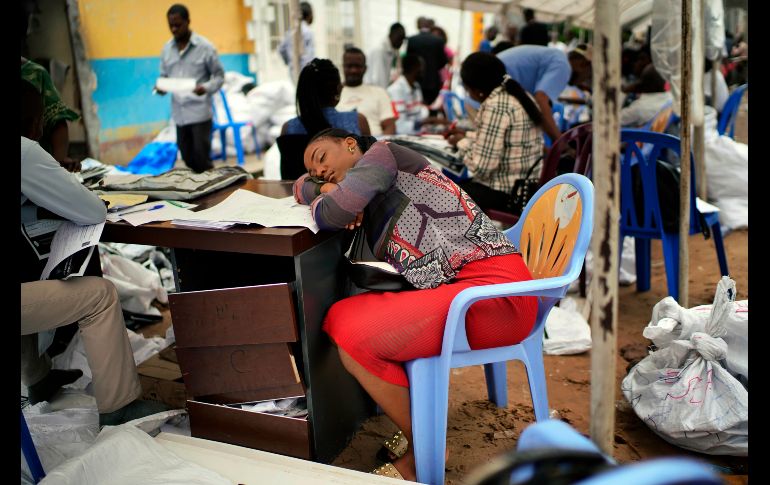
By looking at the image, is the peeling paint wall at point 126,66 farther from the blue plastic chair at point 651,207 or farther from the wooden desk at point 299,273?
the blue plastic chair at point 651,207

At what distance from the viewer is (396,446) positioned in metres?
2.27

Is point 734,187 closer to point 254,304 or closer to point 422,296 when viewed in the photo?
point 422,296

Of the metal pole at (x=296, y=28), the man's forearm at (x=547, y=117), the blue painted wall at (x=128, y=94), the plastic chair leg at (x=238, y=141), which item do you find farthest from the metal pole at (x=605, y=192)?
the blue painted wall at (x=128, y=94)

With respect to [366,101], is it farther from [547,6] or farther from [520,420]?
[547,6]

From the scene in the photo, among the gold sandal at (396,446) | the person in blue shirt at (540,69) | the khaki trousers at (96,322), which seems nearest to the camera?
the khaki trousers at (96,322)

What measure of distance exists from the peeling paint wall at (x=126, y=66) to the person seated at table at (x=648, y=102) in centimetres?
527

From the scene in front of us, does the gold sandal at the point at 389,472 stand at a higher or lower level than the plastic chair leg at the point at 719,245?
lower

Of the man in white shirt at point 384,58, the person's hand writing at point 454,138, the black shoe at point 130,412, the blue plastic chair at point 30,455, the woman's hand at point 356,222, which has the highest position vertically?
the man in white shirt at point 384,58

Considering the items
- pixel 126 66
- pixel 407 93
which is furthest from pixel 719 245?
pixel 126 66

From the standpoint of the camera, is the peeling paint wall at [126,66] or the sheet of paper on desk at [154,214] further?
the peeling paint wall at [126,66]

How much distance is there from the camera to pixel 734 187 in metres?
5.00

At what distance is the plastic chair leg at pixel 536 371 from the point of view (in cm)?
209

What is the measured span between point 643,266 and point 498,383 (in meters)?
1.66

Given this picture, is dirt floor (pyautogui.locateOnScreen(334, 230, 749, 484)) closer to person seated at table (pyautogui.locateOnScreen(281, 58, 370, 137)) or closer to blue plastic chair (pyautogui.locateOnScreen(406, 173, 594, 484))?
blue plastic chair (pyautogui.locateOnScreen(406, 173, 594, 484))
